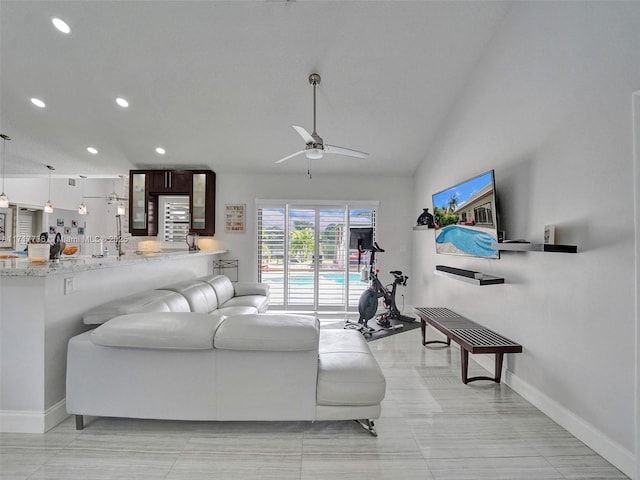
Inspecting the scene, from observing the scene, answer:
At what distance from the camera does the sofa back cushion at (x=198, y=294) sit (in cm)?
340

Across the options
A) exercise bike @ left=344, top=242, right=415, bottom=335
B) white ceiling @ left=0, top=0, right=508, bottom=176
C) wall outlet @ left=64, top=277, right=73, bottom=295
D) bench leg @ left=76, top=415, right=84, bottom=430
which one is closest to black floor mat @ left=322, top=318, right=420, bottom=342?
exercise bike @ left=344, top=242, right=415, bottom=335

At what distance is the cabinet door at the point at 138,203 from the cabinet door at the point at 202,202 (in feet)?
2.80

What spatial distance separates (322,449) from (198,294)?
227 cm

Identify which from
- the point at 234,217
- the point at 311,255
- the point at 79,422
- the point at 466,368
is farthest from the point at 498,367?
the point at 234,217

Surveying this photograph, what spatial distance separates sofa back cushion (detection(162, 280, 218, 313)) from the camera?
3.40 m

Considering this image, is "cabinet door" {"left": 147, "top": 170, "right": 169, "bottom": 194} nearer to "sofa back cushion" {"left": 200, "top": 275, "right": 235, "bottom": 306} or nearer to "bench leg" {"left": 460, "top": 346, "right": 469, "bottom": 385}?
"sofa back cushion" {"left": 200, "top": 275, "right": 235, "bottom": 306}

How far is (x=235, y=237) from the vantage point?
5863 mm

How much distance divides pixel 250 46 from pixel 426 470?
3881 mm

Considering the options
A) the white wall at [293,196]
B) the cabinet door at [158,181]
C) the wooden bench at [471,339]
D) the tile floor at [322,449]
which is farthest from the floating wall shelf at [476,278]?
the cabinet door at [158,181]

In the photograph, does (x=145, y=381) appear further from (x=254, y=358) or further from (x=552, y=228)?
(x=552, y=228)

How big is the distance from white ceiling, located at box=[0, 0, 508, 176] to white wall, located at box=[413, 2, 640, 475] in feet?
2.68

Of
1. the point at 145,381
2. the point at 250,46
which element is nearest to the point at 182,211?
the point at 250,46

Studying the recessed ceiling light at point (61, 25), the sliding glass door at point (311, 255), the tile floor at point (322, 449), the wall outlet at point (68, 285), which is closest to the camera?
the tile floor at point (322, 449)

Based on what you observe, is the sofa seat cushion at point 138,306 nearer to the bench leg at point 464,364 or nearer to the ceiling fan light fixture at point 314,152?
the ceiling fan light fixture at point 314,152
